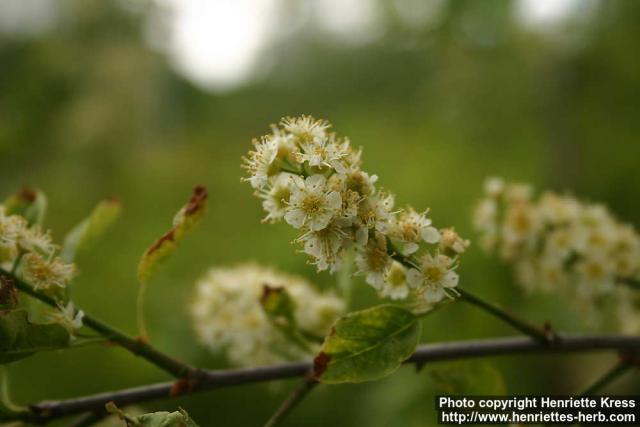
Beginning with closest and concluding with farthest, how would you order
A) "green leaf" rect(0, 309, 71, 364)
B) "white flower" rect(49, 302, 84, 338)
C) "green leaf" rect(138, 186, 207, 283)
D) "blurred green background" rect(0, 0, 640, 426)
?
"green leaf" rect(0, 309, 71, 364) → "white flower" rect(49, 302, 84, 338) → "green leaf" rect(138, 186, 207, 283) → "blurred green background" rect(0, 0, 640, 426)

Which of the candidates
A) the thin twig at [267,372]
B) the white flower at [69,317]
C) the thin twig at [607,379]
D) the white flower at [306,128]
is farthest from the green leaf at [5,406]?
the thin twig at [607,379]

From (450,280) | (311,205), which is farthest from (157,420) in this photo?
(450,280)

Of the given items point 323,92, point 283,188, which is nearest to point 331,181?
point 283,188

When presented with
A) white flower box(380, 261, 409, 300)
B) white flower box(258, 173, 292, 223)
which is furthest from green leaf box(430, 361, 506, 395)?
white flower box(258, 173, 292, 223)

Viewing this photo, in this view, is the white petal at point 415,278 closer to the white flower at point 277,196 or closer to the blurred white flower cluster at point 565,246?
the white flower at point 277,196

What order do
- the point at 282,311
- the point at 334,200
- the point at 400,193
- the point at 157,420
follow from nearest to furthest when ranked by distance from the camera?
the point at 157,420 < the point at 334,200 < the point at 282,311 < the point at 400,193

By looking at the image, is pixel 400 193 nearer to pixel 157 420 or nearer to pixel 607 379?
pixel 607 379

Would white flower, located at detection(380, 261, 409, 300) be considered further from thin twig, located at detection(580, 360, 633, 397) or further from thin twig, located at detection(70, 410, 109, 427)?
thin twig, located at detection(70, 410, 109, 427)
